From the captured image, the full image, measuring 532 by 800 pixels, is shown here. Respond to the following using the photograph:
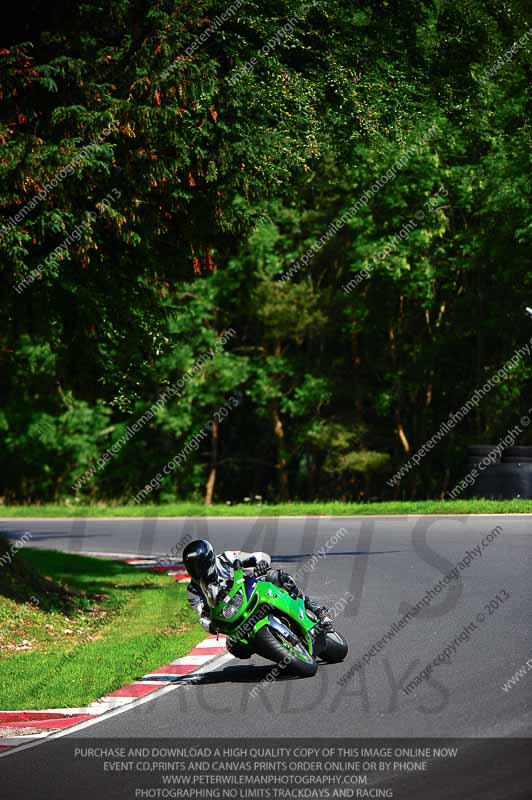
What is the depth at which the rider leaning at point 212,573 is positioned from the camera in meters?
9.78

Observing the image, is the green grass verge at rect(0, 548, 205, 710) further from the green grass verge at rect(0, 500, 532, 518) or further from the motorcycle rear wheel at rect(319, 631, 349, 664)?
the green grass verge at rect(0, 500, 532, 518)

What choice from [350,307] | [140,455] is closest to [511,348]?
[350,307]

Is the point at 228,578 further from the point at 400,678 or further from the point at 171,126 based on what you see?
the point at 171,126

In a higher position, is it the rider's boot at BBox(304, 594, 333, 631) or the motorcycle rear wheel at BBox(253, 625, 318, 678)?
the rider's boot at BBox(304, 594, 333, 631)

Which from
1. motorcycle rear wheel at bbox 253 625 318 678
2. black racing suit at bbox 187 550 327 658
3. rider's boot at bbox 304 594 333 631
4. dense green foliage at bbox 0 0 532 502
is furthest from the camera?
dense green foliage at bbox 0 0 532 502

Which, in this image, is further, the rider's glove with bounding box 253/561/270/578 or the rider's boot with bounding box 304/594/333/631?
the rider's boot with bounding box 304/594/333/631

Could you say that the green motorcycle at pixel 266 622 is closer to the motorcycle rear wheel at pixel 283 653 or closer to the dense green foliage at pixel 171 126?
the motorcycle rear wheel at pixel 283 653

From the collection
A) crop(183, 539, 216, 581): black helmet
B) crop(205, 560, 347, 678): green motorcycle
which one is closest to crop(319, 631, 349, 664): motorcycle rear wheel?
crop(205, 560, 347, 678): green motorcycle

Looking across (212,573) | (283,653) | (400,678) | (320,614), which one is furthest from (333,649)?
(212,573)

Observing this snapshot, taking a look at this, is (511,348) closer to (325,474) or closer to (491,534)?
(325,474)

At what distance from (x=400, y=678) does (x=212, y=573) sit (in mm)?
1746

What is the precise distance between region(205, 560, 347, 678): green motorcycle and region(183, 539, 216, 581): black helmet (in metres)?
0.17

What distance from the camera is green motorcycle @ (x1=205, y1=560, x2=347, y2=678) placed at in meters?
9.73

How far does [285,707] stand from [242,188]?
757 centimetres
